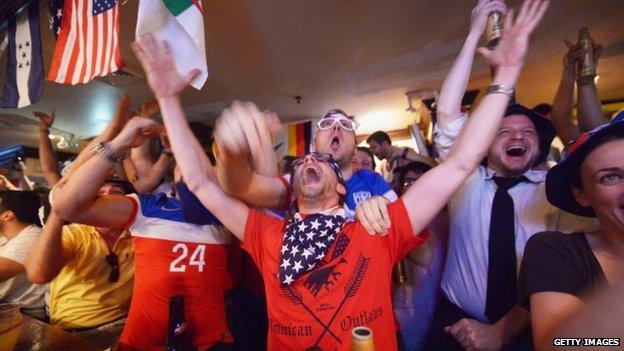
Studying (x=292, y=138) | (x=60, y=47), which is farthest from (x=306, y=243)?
(x=292, y=138)

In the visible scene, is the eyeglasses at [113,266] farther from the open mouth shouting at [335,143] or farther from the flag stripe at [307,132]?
the flag stripe at [307,132]

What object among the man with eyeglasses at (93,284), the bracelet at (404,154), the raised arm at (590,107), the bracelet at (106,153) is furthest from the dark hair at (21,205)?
the raised arm at (590,107)

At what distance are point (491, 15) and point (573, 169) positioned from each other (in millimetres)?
943

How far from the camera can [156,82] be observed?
1.41m

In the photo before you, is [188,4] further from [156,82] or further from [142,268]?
[142,268]

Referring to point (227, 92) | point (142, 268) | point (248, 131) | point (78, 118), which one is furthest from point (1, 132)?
point (248, 131)

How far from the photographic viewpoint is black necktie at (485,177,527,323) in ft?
4.71

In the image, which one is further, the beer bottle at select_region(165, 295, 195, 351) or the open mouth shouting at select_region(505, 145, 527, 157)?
the open mouth shouting at select_region(505, 145, 527, 157)

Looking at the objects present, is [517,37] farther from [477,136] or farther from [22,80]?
[22,80]

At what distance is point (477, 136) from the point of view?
1.25m

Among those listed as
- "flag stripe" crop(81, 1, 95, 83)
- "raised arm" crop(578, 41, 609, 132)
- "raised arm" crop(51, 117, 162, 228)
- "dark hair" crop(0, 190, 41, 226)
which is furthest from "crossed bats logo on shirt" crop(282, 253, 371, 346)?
"dark hair" crop(0, 190, 41, 226)

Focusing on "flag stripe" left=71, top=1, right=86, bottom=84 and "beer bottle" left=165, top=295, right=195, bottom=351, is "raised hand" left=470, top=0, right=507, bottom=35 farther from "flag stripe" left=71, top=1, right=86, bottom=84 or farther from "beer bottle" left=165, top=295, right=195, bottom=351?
"flag stripe" left=71, top=1, right=86, bottom=84

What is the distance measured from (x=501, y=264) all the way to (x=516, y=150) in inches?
26.9

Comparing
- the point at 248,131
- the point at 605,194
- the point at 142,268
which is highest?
the point at 248,131
